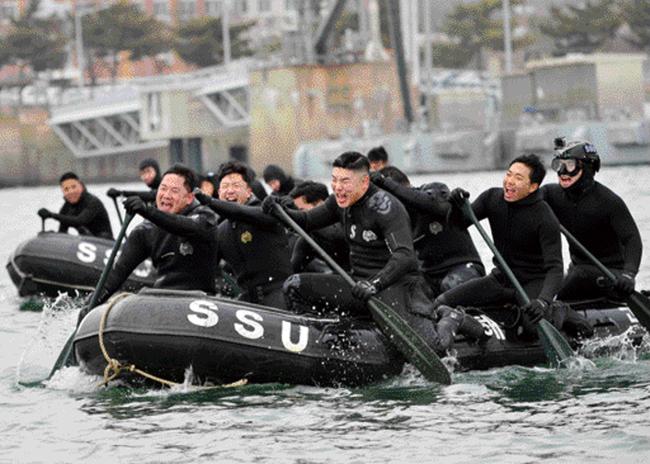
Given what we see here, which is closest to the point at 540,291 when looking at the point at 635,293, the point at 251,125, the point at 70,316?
the point at 635,293

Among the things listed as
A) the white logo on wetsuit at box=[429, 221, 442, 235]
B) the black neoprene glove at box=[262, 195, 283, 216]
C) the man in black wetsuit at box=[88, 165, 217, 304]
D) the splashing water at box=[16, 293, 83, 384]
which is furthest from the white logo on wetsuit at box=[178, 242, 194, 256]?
the white logo on wetsuit at box=[429, 221, 442, 235]

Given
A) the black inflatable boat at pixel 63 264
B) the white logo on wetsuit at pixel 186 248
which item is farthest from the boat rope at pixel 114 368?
the black inflatable boat at pixel 63 264

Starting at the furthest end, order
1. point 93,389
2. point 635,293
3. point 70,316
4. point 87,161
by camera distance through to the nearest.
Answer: point 87,161
point 70,316
point 635,293
point 93,389

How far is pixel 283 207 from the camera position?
15219 mm

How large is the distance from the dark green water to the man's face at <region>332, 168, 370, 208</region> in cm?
153

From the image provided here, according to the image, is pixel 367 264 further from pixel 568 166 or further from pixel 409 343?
pixel 568 166

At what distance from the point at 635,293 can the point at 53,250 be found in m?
10.2

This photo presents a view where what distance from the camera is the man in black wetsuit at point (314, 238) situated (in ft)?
52.8

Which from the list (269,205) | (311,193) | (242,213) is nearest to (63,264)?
(311,193)

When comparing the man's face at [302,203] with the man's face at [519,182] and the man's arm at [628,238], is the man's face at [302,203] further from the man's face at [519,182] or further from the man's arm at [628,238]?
the man's arm at [628,238]

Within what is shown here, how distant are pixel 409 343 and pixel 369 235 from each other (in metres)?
0.94

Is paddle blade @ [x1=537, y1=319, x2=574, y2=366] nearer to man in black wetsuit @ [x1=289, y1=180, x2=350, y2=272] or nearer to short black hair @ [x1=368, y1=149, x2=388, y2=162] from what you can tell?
man in black wetsuit @ [x1=289, y1=180, x2=350, y2=272]

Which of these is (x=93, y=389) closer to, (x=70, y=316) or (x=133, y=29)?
(x=70, y=316)

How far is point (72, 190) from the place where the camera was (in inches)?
942
